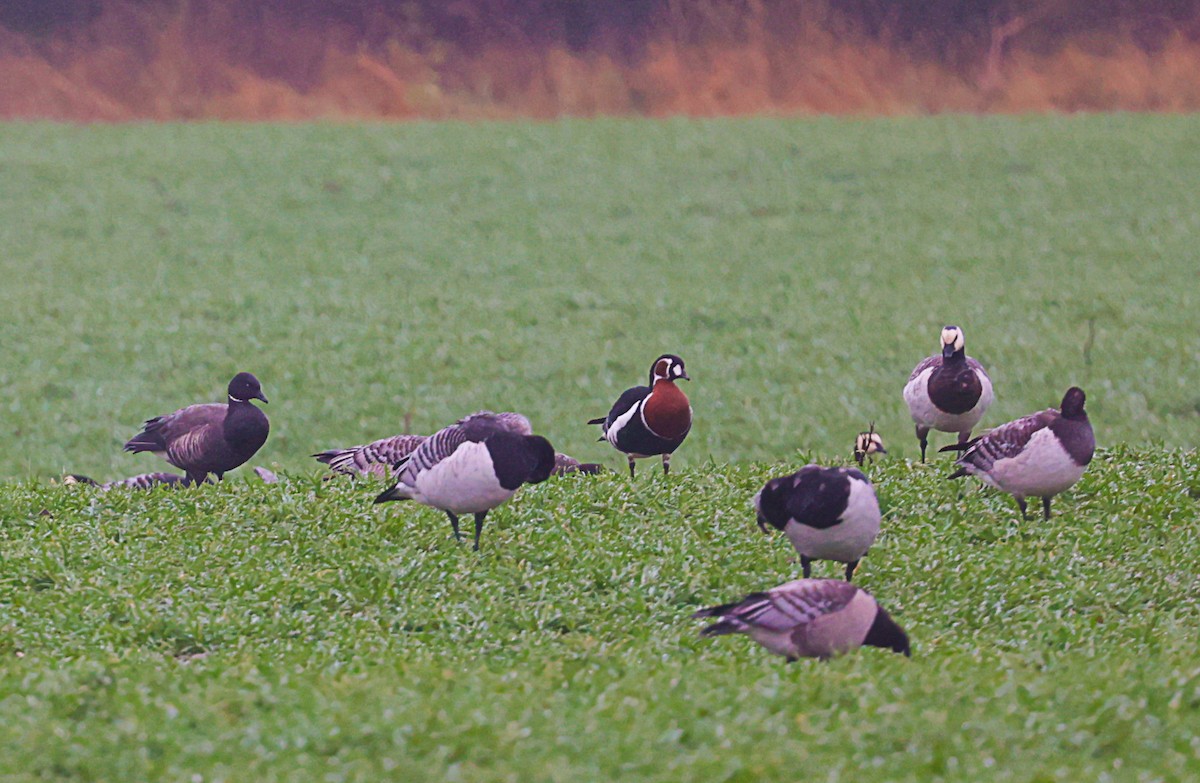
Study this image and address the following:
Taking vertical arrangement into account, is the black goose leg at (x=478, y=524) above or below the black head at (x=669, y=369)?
below

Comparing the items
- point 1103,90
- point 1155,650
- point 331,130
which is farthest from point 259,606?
point 1103,90

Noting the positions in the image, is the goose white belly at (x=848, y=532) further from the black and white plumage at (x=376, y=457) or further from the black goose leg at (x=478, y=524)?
the black and white plumage at (x=376, y=457)

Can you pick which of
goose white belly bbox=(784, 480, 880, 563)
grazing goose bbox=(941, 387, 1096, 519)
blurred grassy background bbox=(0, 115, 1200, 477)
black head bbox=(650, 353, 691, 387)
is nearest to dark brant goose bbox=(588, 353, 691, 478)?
black head bbox=(650, 353, 691, 387)

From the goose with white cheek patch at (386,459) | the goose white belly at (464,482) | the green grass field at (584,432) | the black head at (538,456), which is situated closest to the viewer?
the green grass field at (584,432)

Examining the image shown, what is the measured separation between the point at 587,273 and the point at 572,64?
1260cm

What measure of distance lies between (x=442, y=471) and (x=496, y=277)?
1835cm

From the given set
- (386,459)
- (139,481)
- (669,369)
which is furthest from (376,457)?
(669,369)

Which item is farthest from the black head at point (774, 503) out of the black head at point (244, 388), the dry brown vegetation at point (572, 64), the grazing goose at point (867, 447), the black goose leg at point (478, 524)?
the dry brown vegetation at point (572, 64)

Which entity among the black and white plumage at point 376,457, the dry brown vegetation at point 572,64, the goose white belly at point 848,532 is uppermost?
the dry brown vegetation at point 572,64

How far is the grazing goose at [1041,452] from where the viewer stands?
11750 millimetres

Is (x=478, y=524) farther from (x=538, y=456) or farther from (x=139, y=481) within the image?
(x=139, y=481)

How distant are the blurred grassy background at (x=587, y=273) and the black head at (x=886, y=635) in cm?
797

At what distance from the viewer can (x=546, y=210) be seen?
33.5 metres

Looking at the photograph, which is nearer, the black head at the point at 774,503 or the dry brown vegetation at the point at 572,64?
the black head at the point at 774,503
